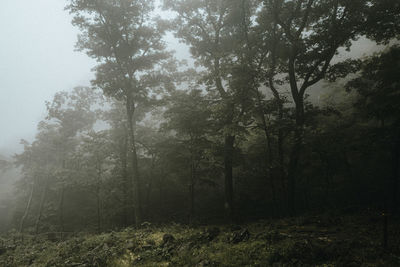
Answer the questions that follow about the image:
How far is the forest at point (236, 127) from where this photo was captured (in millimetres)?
8039

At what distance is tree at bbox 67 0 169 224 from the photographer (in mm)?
13852

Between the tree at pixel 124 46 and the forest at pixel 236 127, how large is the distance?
0.28ft

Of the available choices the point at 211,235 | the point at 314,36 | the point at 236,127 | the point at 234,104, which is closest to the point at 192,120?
the point at 234,104

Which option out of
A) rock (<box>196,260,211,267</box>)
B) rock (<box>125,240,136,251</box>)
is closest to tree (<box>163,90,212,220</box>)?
rock (<box>125,240,136,251</box>)

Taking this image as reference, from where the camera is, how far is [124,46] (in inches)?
572

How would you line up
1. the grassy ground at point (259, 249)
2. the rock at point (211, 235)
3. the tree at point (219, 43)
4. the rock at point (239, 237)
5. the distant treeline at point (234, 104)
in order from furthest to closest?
the tree at point (219, 43)
the distant treeline at point (234, 104)
the rock at point (211, 235)
the rock at point (239, 237)
the grassy ground at point (259, 249)

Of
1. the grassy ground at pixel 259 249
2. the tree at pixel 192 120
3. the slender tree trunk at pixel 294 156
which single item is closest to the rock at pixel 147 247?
the grassy ground at pixel 259 249

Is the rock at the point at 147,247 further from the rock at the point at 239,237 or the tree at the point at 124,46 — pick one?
the tree at the point at 124,46

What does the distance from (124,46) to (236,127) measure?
1002 centimetres

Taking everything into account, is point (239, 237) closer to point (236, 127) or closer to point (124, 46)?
point (236, 127)

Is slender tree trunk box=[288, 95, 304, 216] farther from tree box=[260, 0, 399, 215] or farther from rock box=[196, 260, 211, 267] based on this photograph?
rock box=[196, 260, 211, 267]

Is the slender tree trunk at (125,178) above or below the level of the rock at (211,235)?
above

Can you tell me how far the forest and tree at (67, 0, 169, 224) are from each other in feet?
0.28

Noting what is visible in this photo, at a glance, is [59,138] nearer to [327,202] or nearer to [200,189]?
[200,189]
